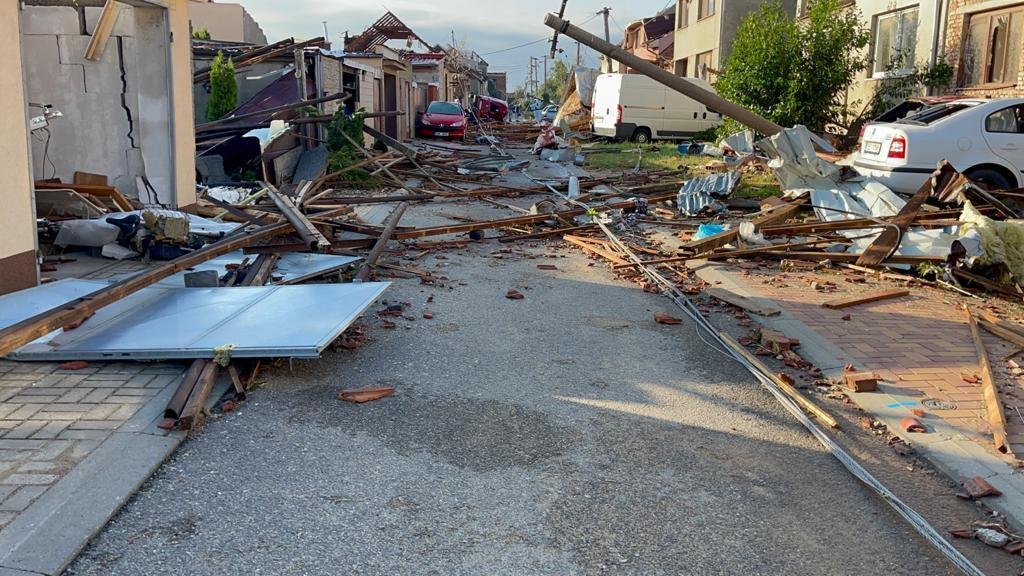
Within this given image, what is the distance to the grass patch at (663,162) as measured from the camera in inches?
652

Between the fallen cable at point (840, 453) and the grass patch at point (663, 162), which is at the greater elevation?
the grass patch at point (663, 162)

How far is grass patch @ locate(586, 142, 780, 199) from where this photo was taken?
54.3 ft

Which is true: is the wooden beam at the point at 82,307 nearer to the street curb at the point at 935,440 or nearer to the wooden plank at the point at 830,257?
the street curb at the point at 935,440

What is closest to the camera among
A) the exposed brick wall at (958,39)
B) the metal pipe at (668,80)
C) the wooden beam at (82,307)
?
the wooden beam at (82,307)

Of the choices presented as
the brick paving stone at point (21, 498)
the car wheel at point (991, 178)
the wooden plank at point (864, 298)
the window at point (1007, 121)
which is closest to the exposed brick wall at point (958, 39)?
the window at point (1007, 121)

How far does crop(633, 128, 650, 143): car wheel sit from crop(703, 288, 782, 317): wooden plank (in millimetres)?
23410

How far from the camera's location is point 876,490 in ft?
13.8

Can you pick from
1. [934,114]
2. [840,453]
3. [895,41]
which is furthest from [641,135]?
[840,453]

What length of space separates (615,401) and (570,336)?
5.26ft

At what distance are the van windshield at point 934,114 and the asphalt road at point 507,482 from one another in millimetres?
8276

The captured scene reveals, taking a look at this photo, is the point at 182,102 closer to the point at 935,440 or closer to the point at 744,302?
the point at 744,302

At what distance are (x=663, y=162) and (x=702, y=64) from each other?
16.3 metres

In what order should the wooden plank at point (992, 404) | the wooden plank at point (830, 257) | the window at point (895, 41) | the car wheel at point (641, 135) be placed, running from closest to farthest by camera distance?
the wooden plank at point (992, 404), the wooden plank at point (830, 257), the window at point (895, 41), the car wheel at point (641, 135)

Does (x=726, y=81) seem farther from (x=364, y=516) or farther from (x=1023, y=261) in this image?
(x=364, y=516)
